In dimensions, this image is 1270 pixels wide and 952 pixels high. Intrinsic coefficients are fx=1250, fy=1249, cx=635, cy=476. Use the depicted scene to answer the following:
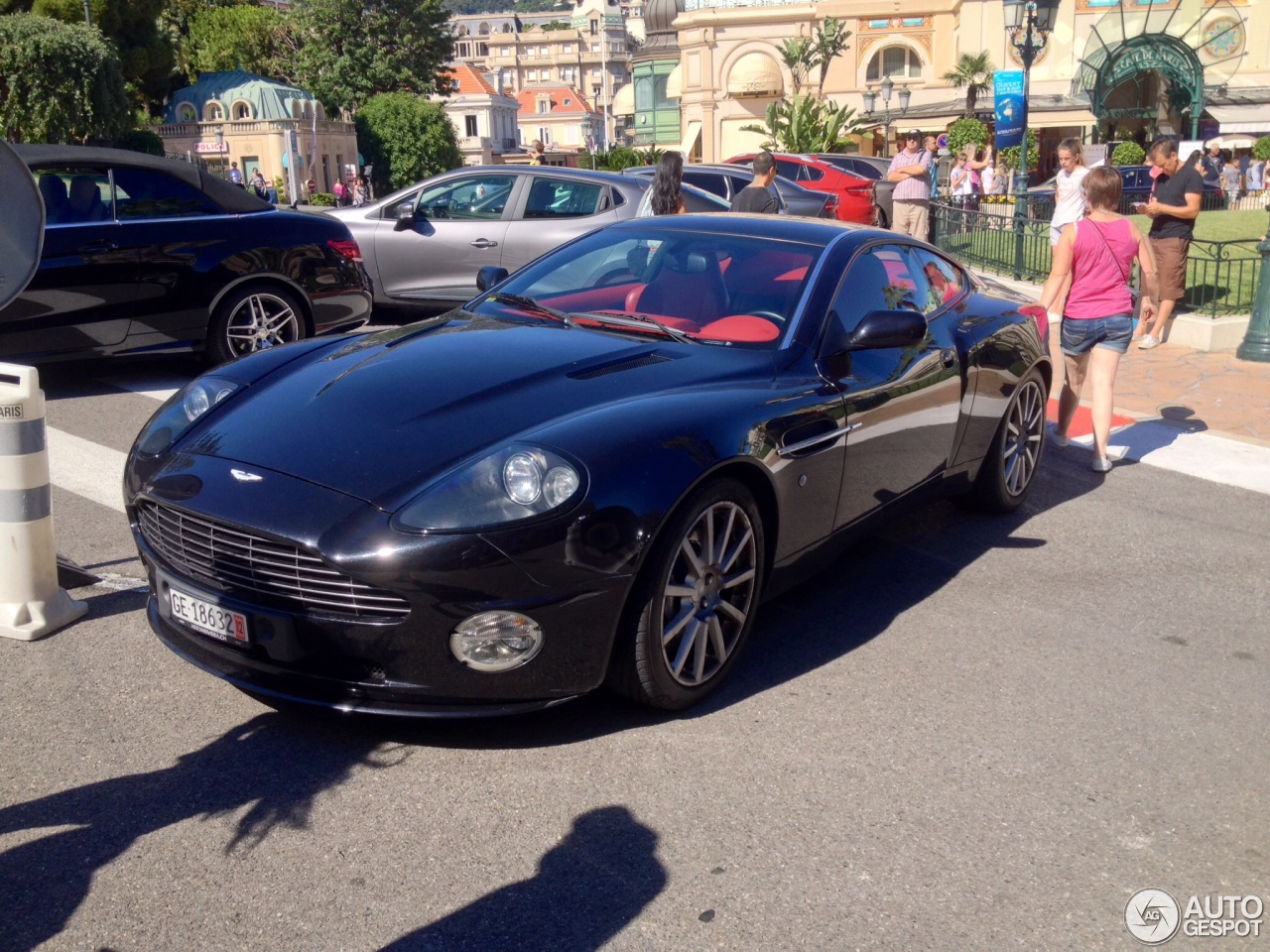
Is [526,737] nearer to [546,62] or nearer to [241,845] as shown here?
[241,845]

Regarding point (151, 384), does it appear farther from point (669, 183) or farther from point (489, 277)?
point (669, 183)

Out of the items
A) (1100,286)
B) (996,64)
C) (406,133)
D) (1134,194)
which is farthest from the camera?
(406,133)

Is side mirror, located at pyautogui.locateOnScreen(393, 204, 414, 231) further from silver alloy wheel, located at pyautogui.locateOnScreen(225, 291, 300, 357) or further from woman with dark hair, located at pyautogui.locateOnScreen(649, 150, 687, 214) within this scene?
A: woman with dark hair, located at pyautogui.locateOnScreen(649, 150, 687, 214)

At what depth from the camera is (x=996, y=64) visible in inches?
2368

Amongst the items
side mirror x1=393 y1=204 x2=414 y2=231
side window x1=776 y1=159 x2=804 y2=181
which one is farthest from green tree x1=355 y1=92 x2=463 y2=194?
side mirror x1=393 y1=204 x2=414 y2=231

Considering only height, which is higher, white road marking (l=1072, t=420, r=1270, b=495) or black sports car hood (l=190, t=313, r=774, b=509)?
black sports car hood (l=190, t=313, r=774, b=509)

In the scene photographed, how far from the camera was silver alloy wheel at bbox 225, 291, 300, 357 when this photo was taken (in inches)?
329

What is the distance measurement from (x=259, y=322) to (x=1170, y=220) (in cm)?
790

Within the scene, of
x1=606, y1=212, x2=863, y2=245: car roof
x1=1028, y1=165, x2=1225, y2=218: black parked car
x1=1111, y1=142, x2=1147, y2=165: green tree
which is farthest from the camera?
x1=1111, y1=142, x2=1147, y2=165: green tree

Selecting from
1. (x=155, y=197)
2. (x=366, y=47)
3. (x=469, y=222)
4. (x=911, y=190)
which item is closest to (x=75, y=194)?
(x=155, y=197)

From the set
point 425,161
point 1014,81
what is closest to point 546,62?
point 425,161

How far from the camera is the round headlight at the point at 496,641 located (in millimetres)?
3332

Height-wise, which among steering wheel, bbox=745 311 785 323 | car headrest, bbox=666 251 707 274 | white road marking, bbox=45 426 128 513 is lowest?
white road marking, bbox=45 426 128 513

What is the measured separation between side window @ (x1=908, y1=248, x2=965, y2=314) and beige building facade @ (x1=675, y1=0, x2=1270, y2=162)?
51.3 meters
